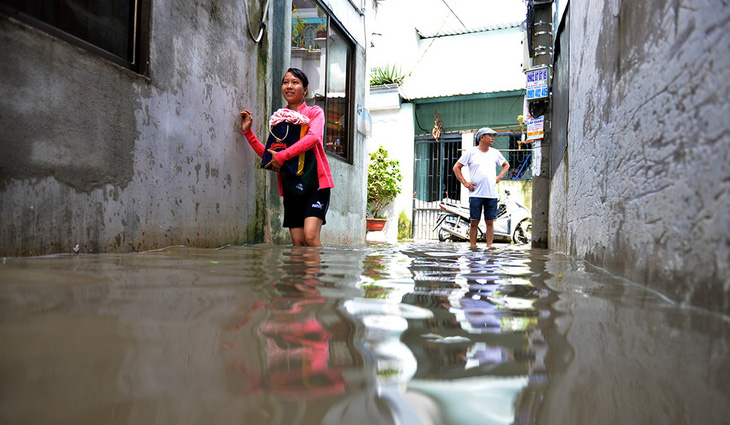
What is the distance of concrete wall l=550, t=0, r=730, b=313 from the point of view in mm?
1005

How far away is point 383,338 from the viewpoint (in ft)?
2.70

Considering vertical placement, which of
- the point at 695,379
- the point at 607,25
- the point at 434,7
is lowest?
the point at 695,379

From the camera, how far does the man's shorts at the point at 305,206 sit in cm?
370

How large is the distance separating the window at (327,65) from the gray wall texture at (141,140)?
1322 mm

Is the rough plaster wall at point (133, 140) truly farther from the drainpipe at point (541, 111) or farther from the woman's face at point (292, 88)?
the drainpipe at point (541, 111)

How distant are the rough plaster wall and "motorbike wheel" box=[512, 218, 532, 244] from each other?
7310mm

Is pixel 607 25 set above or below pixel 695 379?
above

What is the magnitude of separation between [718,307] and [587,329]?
0.93ft

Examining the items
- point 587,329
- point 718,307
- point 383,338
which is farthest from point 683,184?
point 383,338

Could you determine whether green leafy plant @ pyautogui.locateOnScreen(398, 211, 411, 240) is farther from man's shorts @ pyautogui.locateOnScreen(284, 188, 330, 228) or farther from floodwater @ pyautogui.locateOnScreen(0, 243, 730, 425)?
floodwater @ pyautogui.locateOnScreen(0, 243, 730, 425)

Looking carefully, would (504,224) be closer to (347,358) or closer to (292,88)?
(292,88)

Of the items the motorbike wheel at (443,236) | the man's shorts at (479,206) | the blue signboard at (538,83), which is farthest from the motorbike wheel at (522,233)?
the blue signboard at (538,83)

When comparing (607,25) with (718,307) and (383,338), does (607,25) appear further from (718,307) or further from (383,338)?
(383,338)

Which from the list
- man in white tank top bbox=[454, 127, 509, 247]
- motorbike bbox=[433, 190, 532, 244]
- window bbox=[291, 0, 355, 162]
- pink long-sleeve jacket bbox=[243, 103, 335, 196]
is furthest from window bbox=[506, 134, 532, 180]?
pink long-sleeve jacket bbox=[243, 103, 335, 196]
